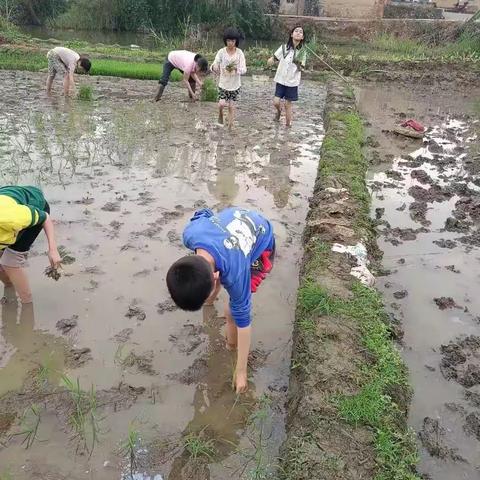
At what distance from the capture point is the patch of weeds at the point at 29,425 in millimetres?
2273

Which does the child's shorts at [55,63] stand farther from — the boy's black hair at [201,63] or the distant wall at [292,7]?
the distant wall at [292,7]

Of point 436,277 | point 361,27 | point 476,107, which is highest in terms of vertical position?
point 361,27

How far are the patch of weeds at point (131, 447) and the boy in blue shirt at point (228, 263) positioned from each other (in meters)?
0.57

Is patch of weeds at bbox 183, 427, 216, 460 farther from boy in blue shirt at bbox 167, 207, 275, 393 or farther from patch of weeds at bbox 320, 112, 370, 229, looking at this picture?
patch of weeds at bbox 320, 112, 370, 229

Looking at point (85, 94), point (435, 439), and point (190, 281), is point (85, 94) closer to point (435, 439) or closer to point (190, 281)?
point (190, 281)

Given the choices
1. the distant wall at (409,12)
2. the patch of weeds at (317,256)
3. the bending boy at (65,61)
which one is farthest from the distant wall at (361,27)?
the patch of weeds at (317,256)

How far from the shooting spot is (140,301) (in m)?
3.29

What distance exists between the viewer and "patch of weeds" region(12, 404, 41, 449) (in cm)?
227

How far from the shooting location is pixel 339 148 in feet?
19.7

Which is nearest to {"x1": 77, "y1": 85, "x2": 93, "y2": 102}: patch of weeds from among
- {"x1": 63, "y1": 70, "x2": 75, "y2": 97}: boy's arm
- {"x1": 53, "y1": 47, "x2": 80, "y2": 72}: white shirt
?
{"x1": 63, "y1": 70, "x2": 75, "y2": 97}: boy's arm

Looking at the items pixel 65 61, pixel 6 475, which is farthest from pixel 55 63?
pixel 6 475

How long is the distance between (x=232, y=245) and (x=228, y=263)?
0.10 meters

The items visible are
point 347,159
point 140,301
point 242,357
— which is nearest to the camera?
point 242,357

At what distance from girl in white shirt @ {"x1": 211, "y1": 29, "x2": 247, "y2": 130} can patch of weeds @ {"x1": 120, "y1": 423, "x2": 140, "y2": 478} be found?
5.44 meters
